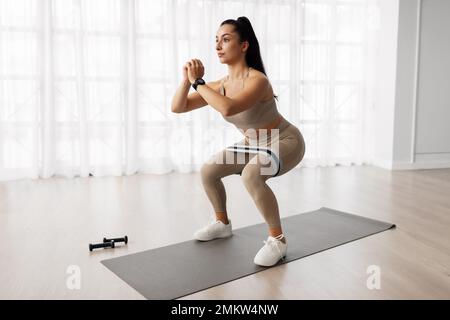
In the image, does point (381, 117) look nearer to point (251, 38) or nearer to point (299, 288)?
point (251, 38)

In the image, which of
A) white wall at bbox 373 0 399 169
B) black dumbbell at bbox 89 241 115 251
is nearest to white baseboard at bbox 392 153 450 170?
white wall at bbox 373 0 399 169

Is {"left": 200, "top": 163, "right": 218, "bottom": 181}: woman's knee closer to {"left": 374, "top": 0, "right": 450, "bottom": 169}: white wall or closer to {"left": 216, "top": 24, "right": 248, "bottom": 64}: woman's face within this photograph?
{"left": 216, "top": 24, "right": 248, "bottom": 64}: woman's face

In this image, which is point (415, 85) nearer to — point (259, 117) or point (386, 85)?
point (386, 85)

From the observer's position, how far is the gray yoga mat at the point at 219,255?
76.9 inches

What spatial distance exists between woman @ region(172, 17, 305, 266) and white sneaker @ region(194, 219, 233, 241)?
0.28 metres

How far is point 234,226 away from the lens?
2.83 m

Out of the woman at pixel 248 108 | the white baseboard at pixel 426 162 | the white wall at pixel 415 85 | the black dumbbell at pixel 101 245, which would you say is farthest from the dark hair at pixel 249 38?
the white baseboard at pixel 426 162

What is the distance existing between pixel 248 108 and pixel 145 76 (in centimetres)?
265

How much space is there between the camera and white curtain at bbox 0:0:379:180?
4.27 metres

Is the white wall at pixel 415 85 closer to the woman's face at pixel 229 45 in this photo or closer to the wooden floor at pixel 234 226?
the wooden floor at pixel 234 226

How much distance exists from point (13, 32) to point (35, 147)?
3.55 feet

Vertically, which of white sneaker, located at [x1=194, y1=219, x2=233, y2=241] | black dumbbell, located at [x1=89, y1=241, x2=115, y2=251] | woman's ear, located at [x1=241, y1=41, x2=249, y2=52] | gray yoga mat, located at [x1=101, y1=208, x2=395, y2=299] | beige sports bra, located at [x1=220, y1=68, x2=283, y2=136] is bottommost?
gray yoga mat, located at [x1=101, y1=208, x2=395, y2=299]

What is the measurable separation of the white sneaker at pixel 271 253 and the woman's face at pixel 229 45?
3.04 feet

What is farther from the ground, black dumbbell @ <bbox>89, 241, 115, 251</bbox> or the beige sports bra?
the beige sports bra
